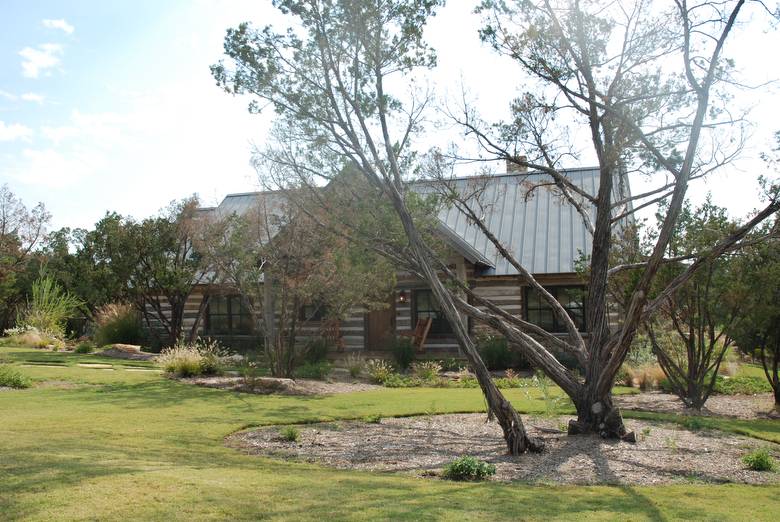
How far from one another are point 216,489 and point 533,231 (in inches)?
720

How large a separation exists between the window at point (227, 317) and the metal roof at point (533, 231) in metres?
7.69

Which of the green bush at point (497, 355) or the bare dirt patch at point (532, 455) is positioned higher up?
the green bush at point (497, 355)

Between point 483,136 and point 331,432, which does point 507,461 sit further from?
A: point 483,136

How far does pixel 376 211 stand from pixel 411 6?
3.05 m

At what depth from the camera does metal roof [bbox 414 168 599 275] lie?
835 inches

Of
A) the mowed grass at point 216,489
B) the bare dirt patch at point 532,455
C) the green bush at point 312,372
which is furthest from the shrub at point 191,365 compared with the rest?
the bare dirt patch at point 532,455

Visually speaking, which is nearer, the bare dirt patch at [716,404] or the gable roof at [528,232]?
the bare dirt patch at [716,404]

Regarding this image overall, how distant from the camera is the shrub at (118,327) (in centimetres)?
2322

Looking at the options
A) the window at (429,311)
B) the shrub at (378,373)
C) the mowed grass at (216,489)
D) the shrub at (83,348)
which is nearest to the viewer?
the mowed grass at (216,489)

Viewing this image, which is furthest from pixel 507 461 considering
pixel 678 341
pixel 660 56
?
pixel 678 341

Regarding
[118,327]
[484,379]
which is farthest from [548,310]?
[118,327]

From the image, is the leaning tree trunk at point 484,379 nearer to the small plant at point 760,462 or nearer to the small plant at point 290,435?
the small plant at point 760,462

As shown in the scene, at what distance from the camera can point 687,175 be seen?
8359 mm

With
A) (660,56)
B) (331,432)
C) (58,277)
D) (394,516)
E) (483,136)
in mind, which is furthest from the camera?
(58,277)
